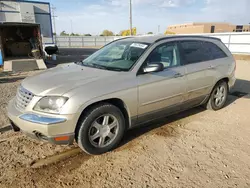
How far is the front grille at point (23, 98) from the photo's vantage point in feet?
9.01

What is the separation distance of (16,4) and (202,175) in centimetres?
1536

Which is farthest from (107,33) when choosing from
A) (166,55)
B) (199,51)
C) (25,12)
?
(166,55)

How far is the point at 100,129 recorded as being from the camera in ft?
9.73

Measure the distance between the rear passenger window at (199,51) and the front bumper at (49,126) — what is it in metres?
2.50

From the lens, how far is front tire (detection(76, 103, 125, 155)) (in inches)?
109

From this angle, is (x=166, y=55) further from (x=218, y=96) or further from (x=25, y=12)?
(x=25, y=12)

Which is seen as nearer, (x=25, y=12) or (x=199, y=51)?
(x=199, y=51)

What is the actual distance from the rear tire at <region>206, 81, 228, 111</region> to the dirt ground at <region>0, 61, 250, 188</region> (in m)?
0.73

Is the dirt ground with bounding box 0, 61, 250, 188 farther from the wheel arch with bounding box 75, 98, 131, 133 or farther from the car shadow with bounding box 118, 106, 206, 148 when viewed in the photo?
the wheel arch with bounding box 75, 98, 131, 133

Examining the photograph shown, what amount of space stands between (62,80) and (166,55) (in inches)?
74.0

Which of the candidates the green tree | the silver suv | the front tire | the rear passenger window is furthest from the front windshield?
the green tree

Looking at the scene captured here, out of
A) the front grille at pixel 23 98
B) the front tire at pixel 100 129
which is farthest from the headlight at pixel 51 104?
the front tire at pixel 100 129

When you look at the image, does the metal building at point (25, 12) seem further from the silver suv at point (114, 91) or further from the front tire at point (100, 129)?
the front tire at point (100, 129)

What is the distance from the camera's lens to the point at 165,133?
3.71m
